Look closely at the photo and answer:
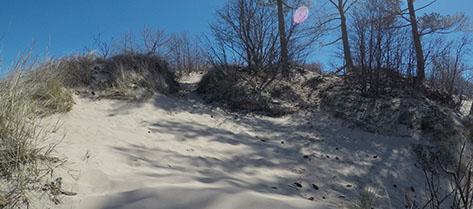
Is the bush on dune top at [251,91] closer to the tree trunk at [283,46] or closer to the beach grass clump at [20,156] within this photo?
the tree trunk at [283,46]

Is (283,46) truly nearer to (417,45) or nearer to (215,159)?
(417,45)

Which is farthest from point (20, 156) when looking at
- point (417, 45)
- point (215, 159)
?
point (417, 45)

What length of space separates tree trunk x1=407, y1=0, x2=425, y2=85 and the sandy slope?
2.77m

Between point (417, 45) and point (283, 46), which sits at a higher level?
point (417, 45)

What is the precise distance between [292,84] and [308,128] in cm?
240

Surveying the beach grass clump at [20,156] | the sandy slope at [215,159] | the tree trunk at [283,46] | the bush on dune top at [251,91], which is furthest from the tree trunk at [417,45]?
the beach grass clump at [20,156]

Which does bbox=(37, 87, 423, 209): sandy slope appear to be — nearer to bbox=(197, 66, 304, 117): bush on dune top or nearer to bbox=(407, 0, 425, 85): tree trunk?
bbox=(197, 66, 304, 117): bush on dune top

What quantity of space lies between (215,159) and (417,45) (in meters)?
9.32

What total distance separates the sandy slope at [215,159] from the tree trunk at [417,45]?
9.07ft

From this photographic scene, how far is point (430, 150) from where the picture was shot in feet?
25.0

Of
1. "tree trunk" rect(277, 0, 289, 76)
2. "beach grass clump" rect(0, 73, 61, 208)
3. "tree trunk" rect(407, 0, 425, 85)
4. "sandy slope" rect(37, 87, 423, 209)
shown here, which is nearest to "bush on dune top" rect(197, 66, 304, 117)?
"tree trunk" rect(277, 0, 289, 76)

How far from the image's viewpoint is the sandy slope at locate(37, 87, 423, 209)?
315 centimetres

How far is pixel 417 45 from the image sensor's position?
12.3 meters

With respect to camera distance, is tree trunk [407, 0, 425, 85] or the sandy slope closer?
the sandy slope
